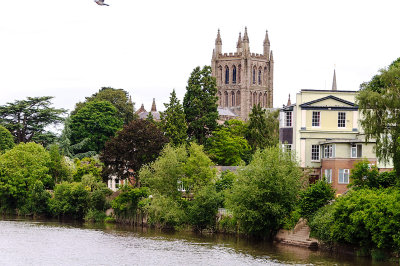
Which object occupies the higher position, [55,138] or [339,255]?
[55,138]

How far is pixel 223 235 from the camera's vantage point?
7344 centimetres

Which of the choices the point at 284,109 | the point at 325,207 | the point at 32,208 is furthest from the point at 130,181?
the point at 325,207

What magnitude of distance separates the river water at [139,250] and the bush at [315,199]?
3.88 metres

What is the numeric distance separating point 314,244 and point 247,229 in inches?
304

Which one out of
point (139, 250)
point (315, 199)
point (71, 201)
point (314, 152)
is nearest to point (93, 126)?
point (71, 201)

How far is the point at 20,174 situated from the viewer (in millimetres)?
95312

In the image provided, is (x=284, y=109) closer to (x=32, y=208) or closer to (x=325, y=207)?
(x=325, y=207)

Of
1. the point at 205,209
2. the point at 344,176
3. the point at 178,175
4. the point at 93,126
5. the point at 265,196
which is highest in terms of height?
the point at 93,126

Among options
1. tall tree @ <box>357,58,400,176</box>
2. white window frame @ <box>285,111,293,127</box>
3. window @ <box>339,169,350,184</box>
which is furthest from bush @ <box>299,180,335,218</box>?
Result: white window frame @ <box>285,111,293,127</box>

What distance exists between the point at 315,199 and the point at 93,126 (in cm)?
6936

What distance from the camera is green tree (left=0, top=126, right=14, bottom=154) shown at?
120 meters

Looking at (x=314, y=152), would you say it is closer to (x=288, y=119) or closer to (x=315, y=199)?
(x=288, y=119)

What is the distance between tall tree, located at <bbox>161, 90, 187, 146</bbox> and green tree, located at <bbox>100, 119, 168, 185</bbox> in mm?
8224

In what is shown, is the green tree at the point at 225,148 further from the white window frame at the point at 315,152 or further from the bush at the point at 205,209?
the bush at the point at 205,209
